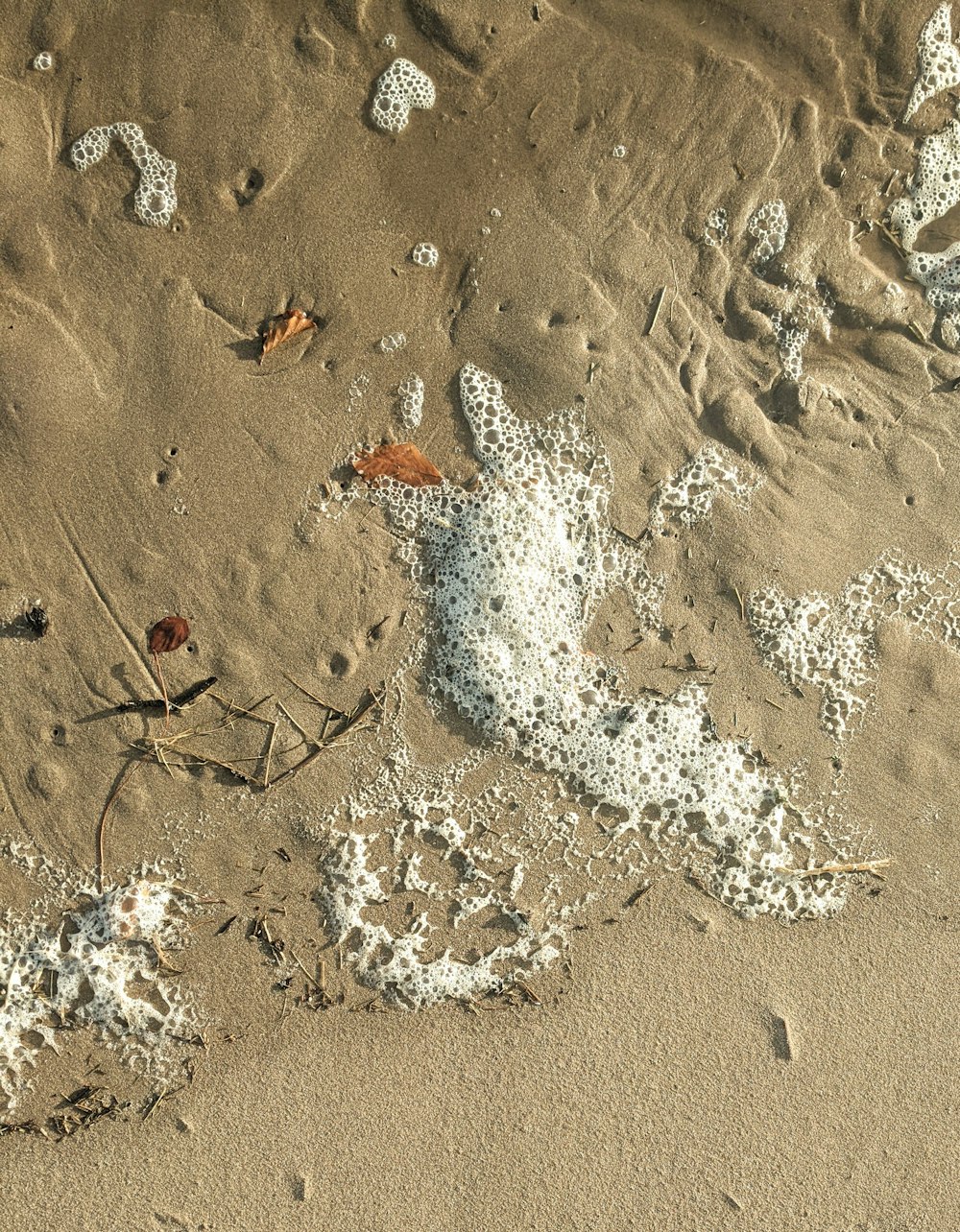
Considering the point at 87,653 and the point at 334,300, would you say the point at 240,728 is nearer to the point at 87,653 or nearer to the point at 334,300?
the point at 87,653

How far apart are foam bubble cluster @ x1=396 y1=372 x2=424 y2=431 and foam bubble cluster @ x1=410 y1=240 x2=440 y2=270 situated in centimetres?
44

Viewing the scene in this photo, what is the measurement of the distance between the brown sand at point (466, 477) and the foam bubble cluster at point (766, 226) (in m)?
0.06

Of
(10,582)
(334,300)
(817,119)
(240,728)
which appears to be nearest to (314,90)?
(334,300)

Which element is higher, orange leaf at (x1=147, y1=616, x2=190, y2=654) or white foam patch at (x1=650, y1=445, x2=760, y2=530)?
white foam patch at (x1=650, y1=445, x2=760, y2=530)

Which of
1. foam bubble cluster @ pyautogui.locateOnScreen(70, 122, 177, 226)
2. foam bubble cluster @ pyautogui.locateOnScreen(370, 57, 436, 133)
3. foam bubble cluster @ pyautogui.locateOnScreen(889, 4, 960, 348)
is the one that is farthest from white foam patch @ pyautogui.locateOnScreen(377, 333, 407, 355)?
foam bubble cluster @ pyautogui.locateOnScreen(889, 4, 960, 348)

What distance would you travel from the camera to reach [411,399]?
299 centimetres

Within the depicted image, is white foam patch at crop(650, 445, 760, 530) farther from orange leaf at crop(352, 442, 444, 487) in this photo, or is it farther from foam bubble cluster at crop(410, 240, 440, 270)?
foam bubble cluster at crop(410, 240, 440, 270)

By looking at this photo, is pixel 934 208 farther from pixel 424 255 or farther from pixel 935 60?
pixel 424 255

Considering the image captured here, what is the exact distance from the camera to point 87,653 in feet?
9.42

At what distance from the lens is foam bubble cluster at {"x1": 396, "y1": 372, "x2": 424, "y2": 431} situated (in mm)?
2990

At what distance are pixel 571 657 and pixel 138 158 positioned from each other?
2572 mm

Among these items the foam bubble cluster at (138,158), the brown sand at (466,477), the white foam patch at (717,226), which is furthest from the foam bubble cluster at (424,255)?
the white foam patch at (717,226)

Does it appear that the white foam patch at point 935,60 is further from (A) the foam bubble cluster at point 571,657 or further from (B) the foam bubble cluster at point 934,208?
(A) the foam bubble cluster at point 571,657

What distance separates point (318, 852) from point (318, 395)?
1.75 meters
